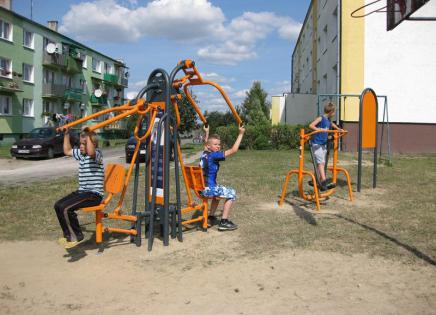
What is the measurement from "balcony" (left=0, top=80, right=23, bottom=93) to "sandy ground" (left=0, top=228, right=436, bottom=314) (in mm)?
28357

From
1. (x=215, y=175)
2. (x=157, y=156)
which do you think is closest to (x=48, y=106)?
(x=215, y=175)

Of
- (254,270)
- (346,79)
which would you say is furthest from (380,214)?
(346,79)

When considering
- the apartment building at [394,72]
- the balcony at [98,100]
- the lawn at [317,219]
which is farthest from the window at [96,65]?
the lawn at [317,219]

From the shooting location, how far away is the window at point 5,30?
100 ft

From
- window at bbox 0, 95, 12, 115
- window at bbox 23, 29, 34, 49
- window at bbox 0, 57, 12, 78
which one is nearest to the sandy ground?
window at bbox 0, 95, 12, 115

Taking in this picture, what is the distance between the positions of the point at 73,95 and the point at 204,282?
135ft

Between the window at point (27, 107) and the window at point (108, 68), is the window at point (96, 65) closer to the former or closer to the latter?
the window at point (108, 68)

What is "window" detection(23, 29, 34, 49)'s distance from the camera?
1337 inches

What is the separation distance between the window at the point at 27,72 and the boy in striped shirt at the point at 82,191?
32852 mm

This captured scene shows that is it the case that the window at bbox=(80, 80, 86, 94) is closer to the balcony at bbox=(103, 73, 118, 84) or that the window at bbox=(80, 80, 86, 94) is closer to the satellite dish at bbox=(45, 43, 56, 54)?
the balcony at bbox=(103, 73, 118, 84)

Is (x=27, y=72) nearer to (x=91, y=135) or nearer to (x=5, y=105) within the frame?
(x=5, y=105)

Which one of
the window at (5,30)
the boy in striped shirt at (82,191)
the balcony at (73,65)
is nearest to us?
the boy in striped shirt at (82,191)

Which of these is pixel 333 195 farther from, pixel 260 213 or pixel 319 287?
pixel 319 287

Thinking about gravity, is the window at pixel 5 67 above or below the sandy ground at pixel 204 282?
above
